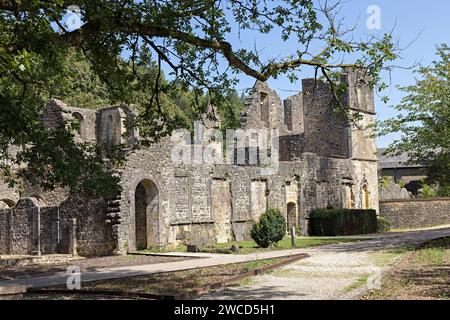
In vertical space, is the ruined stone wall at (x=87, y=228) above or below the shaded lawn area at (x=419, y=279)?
above

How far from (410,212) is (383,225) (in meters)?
3.76

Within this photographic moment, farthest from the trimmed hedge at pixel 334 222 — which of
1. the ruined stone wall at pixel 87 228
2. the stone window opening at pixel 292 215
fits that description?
the ruined stone wall at pixel 87 228

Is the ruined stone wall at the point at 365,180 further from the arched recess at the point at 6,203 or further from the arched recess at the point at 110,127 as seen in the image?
the arched recess at the point at 6,203

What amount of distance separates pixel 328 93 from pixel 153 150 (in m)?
16.7

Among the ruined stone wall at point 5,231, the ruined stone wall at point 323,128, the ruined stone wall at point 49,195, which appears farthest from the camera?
the ruined stone wall at point 323,128

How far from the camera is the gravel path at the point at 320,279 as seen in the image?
396 inches

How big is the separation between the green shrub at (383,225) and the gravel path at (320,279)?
18.4m

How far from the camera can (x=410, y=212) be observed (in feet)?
129

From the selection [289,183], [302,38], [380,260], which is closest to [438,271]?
[380,260]

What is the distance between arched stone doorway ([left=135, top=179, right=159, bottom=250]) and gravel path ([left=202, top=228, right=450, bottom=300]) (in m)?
7.16

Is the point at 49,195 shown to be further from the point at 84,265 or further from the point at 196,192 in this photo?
the point at 84,265

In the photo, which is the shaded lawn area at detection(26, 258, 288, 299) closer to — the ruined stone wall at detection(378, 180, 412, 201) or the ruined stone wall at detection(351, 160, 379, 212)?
the ruined stone wall at detection(351, 160, 379, 212)
